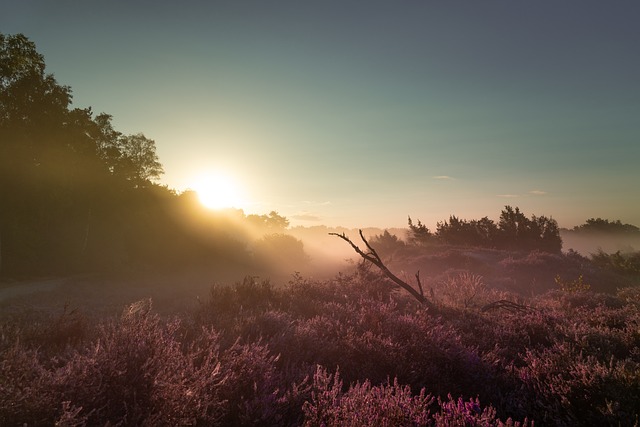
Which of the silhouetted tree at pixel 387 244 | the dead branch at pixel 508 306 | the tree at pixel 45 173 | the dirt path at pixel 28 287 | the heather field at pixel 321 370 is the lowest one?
the dirt path at pixel 28 287

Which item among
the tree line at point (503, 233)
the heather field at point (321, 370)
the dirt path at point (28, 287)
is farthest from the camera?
the tree line at point (503, 233)

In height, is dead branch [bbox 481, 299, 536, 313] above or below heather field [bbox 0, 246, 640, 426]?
below

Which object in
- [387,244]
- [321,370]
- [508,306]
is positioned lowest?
[508,306]

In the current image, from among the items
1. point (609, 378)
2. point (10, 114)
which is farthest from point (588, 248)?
point (10, 114)

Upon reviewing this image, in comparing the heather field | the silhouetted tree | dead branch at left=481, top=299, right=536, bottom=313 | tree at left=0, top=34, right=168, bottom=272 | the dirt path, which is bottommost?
the dirt path

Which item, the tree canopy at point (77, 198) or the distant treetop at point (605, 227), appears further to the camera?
the distant treetop at point (605, 227)

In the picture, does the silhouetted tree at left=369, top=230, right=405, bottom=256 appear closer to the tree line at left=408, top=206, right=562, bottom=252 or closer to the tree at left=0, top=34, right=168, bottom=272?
the tree line at left=408, top=206, right=562, bottom=252

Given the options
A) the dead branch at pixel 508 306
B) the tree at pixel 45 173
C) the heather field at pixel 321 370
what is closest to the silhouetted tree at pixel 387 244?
the dead branch at pixel 508 306

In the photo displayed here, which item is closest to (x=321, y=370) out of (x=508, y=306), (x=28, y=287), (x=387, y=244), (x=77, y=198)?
(x=508, y=306)

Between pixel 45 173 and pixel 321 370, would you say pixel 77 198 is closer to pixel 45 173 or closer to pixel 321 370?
pixel 45 173

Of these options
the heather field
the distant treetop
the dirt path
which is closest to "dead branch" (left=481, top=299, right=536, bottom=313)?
the heather field

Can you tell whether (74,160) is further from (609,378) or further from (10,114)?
(609,378)

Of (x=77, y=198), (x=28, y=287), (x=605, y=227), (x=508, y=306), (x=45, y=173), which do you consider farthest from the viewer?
(x=605, y=227)

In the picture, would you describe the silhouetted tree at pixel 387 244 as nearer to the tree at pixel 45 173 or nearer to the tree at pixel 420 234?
the tree at pixel 420 234
